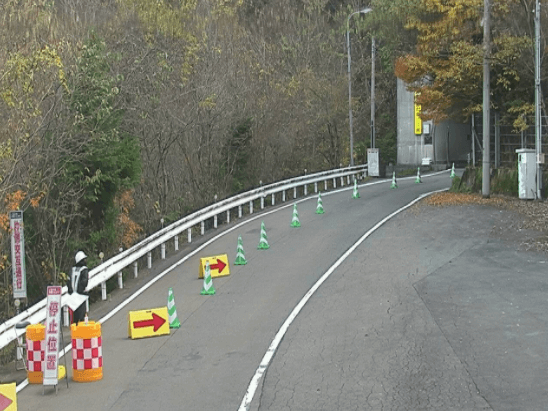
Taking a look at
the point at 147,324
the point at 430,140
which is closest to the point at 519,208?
the point at 147,324

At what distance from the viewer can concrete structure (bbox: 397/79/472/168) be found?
59156 mm

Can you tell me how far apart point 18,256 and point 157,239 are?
846cm

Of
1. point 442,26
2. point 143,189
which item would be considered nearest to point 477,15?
point 442,26

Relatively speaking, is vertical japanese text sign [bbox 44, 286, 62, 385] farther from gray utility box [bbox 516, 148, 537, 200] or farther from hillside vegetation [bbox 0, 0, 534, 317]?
gray utility box [bbox 516, 148, 537, 200]

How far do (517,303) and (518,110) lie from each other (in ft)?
65.4

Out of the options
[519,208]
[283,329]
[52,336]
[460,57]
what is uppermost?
[460,57]

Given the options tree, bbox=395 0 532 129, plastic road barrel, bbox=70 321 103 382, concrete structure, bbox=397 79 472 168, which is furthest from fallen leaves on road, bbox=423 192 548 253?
concrete structure, bbox=397 79 472 168

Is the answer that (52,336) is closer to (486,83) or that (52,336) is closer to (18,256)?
(18,256)

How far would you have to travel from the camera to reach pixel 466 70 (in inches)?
1403

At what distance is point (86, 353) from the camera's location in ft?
43.3

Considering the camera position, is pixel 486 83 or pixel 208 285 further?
pixel 486 83

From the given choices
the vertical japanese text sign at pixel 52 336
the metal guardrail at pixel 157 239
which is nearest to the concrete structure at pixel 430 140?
the metal guardrail at pixel 157 239

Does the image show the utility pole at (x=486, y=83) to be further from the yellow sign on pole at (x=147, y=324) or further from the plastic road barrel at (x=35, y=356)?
the plastic road barrel at (x=35, y=356)

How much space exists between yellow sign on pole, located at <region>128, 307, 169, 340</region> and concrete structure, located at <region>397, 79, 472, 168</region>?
145 feet
